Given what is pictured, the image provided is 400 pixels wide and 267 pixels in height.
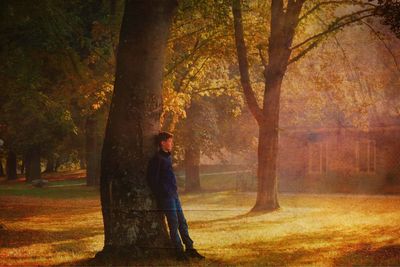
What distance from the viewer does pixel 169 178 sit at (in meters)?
8.12

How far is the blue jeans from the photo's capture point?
26.3 feet

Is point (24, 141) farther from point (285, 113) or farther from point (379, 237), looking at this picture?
point (379, 237)

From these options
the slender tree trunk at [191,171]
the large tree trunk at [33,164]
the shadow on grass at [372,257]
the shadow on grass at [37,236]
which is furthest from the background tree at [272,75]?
the large tree trunk at [33,164]

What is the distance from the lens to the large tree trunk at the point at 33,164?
1756 inches

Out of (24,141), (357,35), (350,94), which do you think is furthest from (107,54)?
(357,35)

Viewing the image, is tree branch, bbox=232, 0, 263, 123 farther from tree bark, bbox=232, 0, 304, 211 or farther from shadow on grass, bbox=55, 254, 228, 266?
shadow on grass, bbox=55, 254, 228, 266

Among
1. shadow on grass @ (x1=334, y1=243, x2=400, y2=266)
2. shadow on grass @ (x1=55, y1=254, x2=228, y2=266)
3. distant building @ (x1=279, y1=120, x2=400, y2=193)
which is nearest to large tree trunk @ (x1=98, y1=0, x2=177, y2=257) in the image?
shadow on grass @ (x1=55, y1=254, x2=228, y2=266)

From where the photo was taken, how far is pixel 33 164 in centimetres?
4634

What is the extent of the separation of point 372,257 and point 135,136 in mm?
4127

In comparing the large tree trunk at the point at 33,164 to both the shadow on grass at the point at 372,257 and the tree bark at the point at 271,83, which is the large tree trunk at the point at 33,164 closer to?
the tree bark at the point at 271,83

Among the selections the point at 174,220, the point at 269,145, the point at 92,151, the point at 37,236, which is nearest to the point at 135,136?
the point at 174,220

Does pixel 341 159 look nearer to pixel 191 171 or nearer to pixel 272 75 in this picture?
pixel 191 171

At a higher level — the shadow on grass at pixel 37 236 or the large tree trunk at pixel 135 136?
the large tree trunk at pixel 135 136

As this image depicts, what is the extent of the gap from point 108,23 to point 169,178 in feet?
35.0
